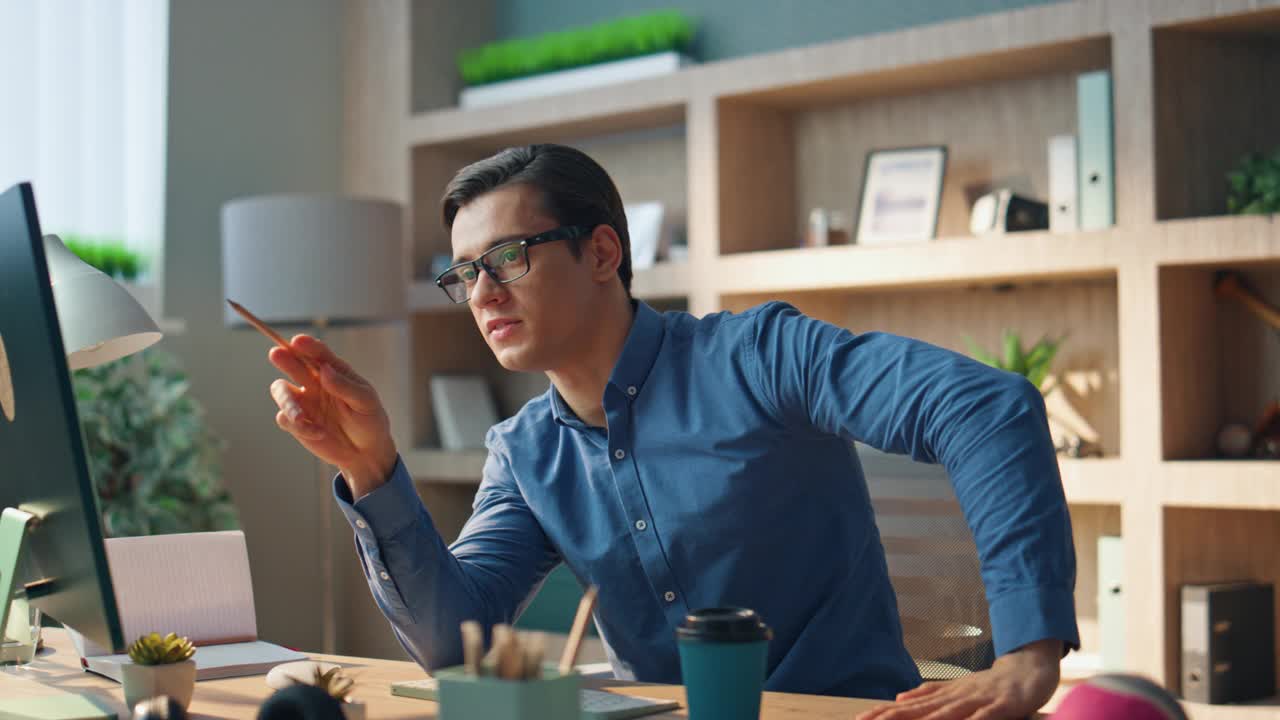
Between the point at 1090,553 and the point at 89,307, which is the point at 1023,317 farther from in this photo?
the point at 89,307

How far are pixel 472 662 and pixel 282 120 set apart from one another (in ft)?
12.1

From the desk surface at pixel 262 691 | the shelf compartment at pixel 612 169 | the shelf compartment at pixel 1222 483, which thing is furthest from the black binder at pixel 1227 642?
the desk surface at pixel 262 691

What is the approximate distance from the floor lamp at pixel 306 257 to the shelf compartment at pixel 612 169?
51 centimetres

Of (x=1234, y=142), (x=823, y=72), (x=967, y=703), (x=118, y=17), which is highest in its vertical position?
(x=118, y=17)

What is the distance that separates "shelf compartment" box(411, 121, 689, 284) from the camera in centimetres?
396

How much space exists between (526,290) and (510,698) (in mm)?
868

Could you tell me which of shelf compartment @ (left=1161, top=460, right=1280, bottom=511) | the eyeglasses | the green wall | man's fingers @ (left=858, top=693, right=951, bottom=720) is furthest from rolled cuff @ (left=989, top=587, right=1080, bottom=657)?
the green wall

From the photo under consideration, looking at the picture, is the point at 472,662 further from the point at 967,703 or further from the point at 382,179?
the point at 382,179

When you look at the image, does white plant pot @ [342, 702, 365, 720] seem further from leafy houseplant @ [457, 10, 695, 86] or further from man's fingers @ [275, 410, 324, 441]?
leafy houseplant @ [457, 10, 695, 86]

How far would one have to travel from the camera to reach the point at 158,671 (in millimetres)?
1110

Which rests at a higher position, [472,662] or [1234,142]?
[1234,142]

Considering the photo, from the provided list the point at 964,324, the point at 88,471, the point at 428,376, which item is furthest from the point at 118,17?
the point at 88,471

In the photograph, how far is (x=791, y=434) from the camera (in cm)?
152

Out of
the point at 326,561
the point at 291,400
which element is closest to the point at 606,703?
the point at 291,400
